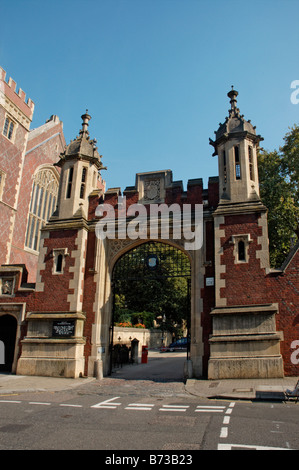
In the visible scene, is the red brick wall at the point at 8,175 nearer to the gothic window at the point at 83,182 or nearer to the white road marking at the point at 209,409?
the gothic window at the point at 83,182

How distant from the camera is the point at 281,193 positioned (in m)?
22.9

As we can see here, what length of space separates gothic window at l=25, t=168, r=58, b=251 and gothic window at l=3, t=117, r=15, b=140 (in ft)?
13.3

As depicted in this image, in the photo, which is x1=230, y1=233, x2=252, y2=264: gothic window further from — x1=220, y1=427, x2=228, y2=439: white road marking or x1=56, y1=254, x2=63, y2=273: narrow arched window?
x1=220, y1=427, x2=228, y2=439: white road marking

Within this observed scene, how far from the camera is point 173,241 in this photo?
1512 centimetres

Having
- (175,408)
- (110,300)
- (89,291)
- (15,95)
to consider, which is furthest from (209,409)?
(15,95)

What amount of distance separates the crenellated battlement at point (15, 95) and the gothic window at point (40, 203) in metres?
4.71

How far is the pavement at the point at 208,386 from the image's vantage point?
373 inches

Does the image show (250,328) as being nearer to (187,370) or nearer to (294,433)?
(187,370)

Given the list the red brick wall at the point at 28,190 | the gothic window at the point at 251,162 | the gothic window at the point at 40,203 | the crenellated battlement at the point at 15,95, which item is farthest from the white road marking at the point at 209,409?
the crenellated battlement at the point at 15,95

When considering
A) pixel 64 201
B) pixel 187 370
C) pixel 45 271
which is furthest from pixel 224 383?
pixel 64 201

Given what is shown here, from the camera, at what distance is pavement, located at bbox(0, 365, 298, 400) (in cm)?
948

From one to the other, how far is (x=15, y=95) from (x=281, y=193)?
1981 cm

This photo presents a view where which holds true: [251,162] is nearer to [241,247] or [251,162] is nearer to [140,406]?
[241,247]
